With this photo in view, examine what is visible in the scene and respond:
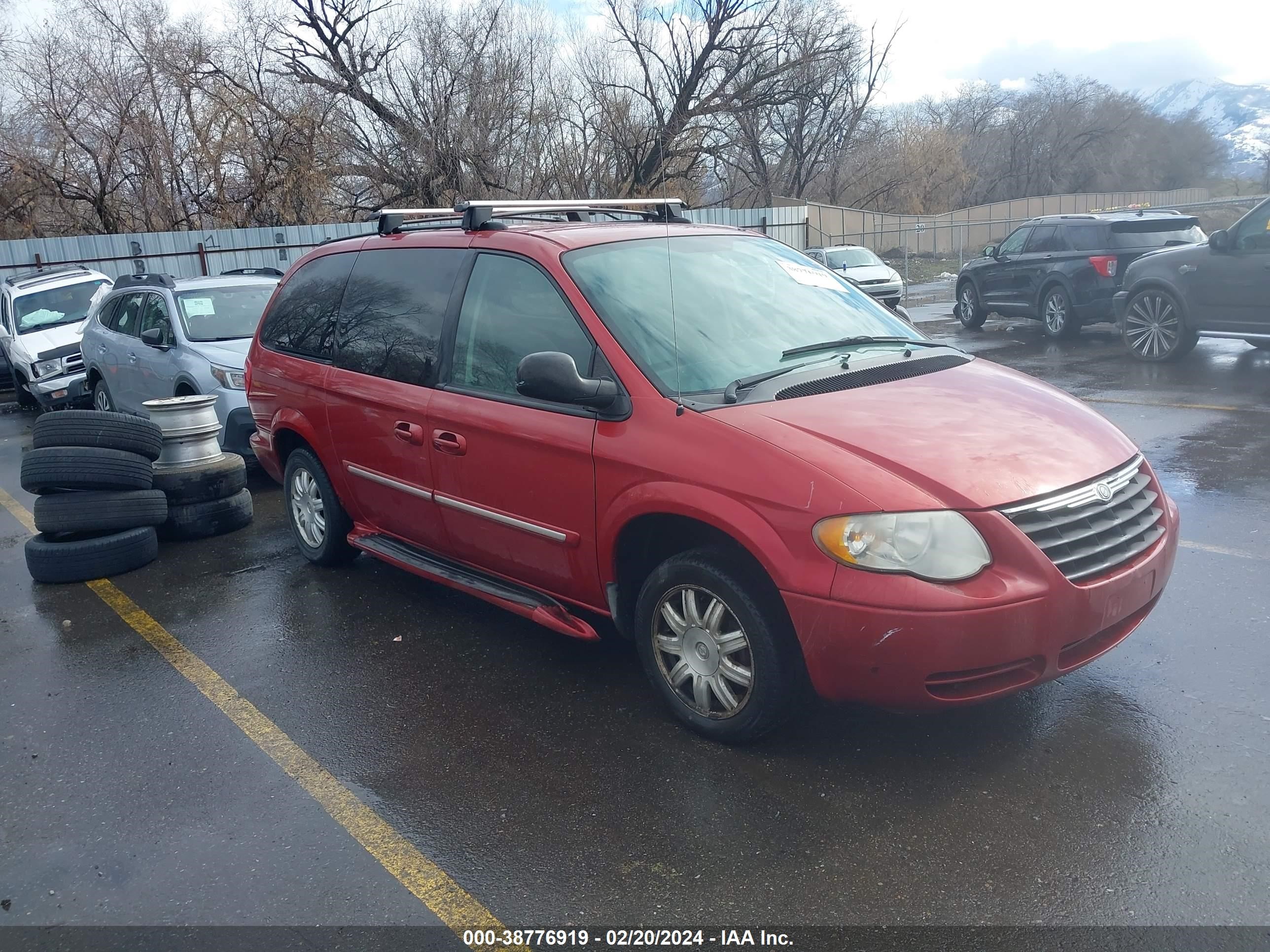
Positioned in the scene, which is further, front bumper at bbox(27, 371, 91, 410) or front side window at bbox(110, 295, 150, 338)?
front bumper at bbox(27, 371, 91, 410)

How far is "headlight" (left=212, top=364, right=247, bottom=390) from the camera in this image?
8.25 m

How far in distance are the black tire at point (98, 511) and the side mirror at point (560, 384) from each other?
147 inches

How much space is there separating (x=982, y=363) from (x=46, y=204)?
91.6ft

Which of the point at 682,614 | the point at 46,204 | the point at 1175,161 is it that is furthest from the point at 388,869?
the point at 1175,161

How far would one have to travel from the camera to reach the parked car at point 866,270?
21234 millimetres

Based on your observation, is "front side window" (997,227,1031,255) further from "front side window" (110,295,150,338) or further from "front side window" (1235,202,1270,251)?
"front side window" (110,295,150,338)

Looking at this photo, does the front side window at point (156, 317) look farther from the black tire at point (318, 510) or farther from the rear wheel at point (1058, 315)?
the rear wheel at point (1058, 315)

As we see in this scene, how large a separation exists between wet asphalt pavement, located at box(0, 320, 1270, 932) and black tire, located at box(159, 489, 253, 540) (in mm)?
1605

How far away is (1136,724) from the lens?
3648 millimetres

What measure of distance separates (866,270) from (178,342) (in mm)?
16045

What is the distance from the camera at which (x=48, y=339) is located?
13805 millimetres

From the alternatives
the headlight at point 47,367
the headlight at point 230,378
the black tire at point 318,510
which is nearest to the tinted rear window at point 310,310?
the black tire at point 318,510

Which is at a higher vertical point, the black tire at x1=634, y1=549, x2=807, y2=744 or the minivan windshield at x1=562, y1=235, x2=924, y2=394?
the minivan windshield at x1=562, y1=235, x2=924, y2=394

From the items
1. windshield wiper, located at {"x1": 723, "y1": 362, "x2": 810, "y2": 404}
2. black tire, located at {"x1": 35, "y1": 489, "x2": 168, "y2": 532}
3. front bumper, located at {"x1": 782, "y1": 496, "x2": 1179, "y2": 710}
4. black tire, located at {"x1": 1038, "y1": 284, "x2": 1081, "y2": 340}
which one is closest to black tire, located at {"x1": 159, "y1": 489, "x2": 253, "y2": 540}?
black tire, located at {"x1": 35, "y1": 489, "x2": 168, "y2": 532}
